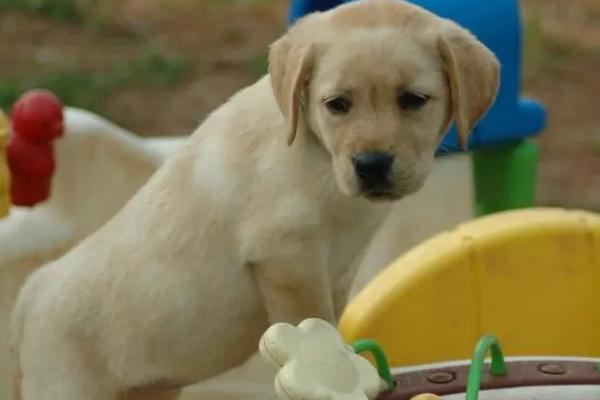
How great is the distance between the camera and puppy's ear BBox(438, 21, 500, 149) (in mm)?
1637

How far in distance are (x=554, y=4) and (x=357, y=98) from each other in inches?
155

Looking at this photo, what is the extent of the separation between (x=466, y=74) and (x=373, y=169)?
0.18m

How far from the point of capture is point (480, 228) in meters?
1.97

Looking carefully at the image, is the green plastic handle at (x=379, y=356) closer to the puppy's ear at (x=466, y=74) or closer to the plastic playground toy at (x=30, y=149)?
the puppy's ear at (x=466, y=74)

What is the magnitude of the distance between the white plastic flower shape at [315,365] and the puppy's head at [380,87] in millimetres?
227

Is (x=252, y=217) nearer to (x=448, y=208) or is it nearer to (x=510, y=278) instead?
(x=510, y=278)

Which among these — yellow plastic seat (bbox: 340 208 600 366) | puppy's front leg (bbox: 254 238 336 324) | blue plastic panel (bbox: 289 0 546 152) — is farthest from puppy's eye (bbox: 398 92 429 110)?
blue plastic panel (bbox: 289 0 546 152)

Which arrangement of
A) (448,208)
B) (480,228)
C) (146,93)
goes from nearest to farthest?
(480,228) → (448,208) → (146,93)

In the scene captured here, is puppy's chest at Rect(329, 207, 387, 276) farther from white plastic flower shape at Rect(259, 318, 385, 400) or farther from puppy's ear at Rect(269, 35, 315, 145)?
white plastic flower shape at Rect(259, 318, 385, 400)

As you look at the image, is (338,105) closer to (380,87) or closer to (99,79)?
(380,87)

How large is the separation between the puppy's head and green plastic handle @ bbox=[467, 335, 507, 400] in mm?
204

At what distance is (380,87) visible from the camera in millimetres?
1572

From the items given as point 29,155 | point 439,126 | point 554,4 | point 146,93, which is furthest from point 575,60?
point 439,126

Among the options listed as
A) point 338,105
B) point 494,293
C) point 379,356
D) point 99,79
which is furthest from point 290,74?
point 99,79
